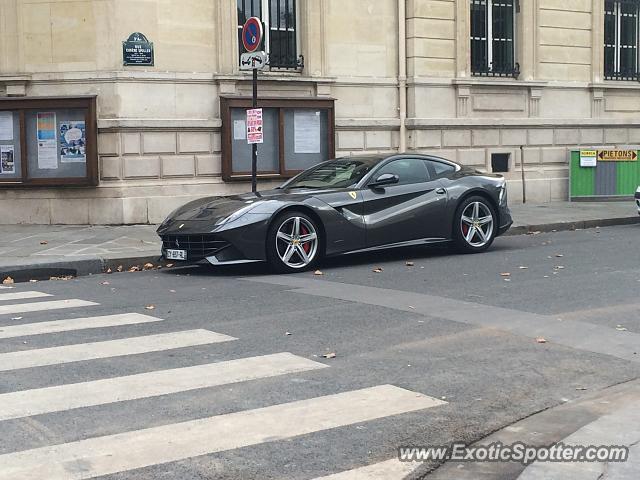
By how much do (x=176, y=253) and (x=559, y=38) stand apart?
534 inches

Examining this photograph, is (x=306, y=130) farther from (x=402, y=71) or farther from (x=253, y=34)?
(x=253, y=34)

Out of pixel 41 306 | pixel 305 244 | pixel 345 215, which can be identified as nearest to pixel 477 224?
pixel 345 215

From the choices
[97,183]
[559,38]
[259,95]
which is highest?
[559,38]

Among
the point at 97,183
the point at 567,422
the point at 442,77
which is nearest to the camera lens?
the point at 567,422

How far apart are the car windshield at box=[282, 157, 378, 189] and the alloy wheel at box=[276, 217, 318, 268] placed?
0.87 m

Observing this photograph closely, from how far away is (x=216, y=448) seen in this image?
4617 millimetres

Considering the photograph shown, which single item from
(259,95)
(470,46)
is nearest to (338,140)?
(259,95)

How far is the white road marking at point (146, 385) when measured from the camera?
5379 mm

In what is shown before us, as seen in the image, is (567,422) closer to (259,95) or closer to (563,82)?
(259,95)

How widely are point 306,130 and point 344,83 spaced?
1.31 m

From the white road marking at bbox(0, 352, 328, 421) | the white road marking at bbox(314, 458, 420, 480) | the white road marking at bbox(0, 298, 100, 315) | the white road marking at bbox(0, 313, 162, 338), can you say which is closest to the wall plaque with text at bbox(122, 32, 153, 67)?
the white road marking at bbox(0, 298, 100, 315)

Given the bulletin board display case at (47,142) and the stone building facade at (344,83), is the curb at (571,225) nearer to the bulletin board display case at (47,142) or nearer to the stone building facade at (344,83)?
the stone building facade at (344,83)

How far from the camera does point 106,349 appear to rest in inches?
268

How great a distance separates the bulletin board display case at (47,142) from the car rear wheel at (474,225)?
6.99 meters
